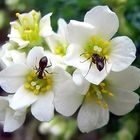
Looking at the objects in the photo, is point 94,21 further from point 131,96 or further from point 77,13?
point 77,13

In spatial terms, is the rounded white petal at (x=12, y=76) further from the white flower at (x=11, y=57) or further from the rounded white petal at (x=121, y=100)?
the rounded white petal at (x=121, y=100)

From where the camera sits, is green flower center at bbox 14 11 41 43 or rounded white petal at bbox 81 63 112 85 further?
green flower center at bbox 14 11 41 43

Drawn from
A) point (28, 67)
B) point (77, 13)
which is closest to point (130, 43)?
point (28, 67)

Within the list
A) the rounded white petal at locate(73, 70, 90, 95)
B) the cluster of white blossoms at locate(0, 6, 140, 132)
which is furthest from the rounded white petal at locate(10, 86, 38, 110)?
the rounded white petal at locate(73, 70, 90, 95)

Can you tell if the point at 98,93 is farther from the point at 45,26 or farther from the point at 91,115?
the point at 45,26

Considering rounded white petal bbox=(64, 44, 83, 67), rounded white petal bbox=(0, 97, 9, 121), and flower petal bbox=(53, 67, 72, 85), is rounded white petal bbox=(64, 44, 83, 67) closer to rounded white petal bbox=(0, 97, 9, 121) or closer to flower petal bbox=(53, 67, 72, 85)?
flower petal bbox=(53, 67, 72, 85)

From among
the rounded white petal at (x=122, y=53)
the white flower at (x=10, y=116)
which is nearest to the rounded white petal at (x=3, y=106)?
the white flower at (x=10, y=116)

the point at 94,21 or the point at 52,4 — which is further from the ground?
the point at 94,21
